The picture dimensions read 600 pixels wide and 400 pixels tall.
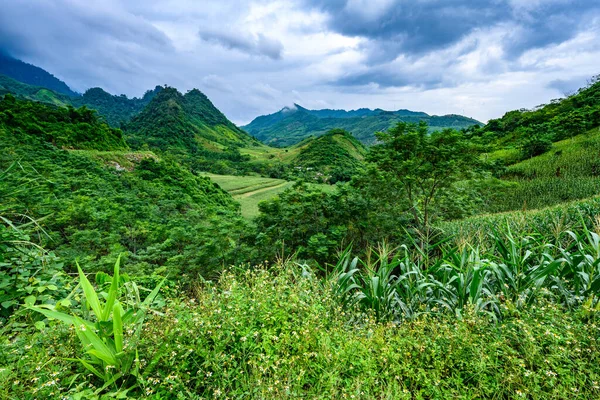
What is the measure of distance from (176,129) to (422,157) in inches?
3035

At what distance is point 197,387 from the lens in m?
1.64

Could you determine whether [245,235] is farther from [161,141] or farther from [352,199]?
[161,141]

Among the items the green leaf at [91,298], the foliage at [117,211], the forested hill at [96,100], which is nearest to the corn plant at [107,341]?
the green leaf at [91,298]

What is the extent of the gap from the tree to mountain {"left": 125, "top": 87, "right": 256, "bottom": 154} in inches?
1932

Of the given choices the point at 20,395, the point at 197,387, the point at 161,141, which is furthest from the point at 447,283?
the point at 161,141

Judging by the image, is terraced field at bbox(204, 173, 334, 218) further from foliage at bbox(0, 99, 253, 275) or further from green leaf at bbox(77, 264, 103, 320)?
green leaf at bbox(77, 264, 103, 320)

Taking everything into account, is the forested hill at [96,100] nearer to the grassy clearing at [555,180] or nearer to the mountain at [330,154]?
the mountain at [330,154]

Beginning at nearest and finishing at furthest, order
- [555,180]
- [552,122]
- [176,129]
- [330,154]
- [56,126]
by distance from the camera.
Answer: [555,180], [56,126], [552,122], [330,154], [176,129]

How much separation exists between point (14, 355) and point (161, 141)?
71066mm

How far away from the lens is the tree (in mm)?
7480

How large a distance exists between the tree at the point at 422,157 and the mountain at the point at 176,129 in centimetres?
4908

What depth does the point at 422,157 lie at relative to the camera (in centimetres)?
796

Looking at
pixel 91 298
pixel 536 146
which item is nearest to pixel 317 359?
pixel 91 298

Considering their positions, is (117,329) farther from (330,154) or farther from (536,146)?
(330,154)
